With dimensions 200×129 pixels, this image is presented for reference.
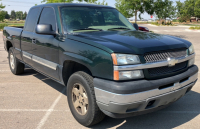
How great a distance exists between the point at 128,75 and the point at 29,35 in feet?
9.95

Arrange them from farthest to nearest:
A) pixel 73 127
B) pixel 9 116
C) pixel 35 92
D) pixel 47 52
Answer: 1. pixel 35 92
2. pixel 47 52
3. pixel 9 116
4. pixel 73 127

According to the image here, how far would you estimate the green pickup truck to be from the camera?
2.74 metres

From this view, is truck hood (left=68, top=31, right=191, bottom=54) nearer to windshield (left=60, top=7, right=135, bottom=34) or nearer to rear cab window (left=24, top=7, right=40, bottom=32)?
windshield (left=60, top=7, right=135, bottom=34)

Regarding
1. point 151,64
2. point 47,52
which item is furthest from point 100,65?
point 47,52

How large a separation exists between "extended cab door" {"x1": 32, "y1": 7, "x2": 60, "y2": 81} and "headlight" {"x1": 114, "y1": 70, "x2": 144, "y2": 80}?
148cm

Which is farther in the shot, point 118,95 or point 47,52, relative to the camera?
point 47,52

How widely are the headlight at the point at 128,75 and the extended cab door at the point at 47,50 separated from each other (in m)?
1.48

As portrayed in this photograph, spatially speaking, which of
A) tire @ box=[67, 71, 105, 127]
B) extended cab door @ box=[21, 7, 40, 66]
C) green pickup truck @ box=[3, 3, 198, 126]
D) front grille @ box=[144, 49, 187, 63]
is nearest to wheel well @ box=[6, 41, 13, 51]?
extended cab door @ box=[21, 7, 40, 66]

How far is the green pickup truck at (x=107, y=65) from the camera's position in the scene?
108 inches

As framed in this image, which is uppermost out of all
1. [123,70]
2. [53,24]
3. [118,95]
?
[53,24]

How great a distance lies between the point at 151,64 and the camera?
283cm

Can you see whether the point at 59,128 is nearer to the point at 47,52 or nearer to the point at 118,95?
the point at 118,95

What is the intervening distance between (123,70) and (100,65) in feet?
1.09

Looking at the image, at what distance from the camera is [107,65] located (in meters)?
2.78
